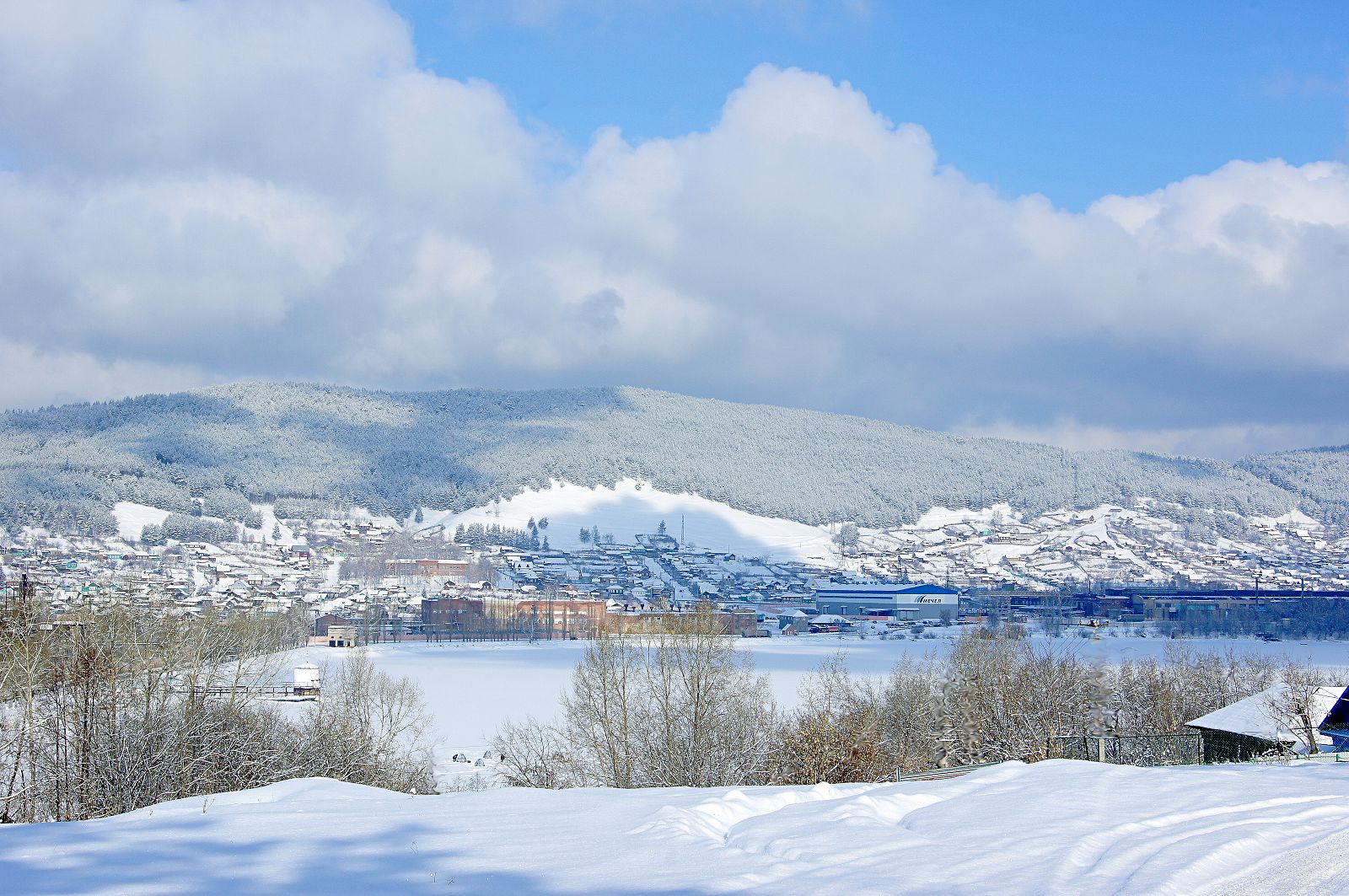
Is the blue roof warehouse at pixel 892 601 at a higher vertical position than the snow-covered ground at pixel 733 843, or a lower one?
lower

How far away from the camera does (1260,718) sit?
74.2 ft

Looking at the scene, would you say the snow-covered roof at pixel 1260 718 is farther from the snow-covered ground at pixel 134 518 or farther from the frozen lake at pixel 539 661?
the snow-covered ground at pixel 134 518

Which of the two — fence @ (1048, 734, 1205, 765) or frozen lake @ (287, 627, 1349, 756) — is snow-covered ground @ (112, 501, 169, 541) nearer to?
frozen lake @ (287, 627, 1349, 756)

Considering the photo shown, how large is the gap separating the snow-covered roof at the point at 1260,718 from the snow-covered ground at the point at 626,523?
144520 mm

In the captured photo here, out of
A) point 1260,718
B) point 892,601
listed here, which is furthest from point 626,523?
point 1260,718

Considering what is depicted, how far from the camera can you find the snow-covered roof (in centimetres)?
2175

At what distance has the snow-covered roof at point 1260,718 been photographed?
21.8m

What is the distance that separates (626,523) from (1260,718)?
166 m

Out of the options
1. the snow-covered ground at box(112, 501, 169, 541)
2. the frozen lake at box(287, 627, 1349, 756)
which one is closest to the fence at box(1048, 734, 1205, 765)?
the frozen lake at box(287, 627, 1349, 756)

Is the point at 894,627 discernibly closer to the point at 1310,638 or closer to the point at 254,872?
the point at 1310,638

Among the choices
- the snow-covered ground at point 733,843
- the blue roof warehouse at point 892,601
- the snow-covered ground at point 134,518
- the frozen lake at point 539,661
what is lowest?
the frozen lake at point 539,661

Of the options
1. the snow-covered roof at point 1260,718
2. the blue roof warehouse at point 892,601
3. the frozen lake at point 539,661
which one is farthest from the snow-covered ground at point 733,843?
the blue roof warehouse at point 892,601

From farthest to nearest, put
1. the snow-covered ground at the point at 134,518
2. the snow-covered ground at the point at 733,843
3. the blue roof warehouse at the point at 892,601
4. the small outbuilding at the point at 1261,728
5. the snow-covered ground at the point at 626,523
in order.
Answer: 1. the snow-covered ground at the point at 626,523
2. the snow-covered ground at the point at 134,518
3. the blue roof warehouse at the point at 892,601
4. the small outbuilding at the point at 1261,728
5. the snow-covered ground at the point at 733,843

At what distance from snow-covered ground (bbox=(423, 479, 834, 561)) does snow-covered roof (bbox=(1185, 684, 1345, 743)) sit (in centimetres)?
14452
